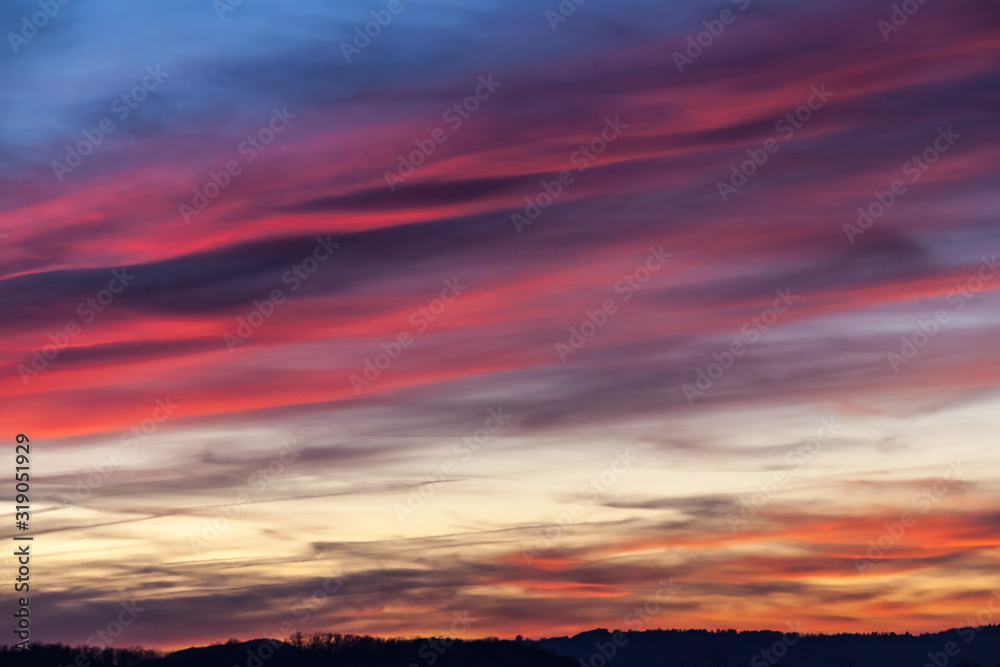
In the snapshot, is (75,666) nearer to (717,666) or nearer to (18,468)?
(717,666)

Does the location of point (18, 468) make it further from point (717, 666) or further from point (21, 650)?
point (21, 650)

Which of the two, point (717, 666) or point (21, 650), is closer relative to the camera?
point (717, 666)

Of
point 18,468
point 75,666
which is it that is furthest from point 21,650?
point 18,468

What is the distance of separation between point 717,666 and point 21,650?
110 metres

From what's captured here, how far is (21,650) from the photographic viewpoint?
198 metres

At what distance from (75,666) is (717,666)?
328ft

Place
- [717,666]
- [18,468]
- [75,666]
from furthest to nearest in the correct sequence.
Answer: [75,666] → [717,666] → [18,468]

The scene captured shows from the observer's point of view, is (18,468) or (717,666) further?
(717,666)

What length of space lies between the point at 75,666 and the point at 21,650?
10000mm

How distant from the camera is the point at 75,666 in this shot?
195375 mm

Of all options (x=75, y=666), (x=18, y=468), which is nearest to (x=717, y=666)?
(x=75, y=666)

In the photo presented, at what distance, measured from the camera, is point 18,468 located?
6700 centimetres

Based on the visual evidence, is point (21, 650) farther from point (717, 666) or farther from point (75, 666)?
point (717, 666)

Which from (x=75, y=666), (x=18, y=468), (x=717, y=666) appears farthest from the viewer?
(x=75, y=666)
